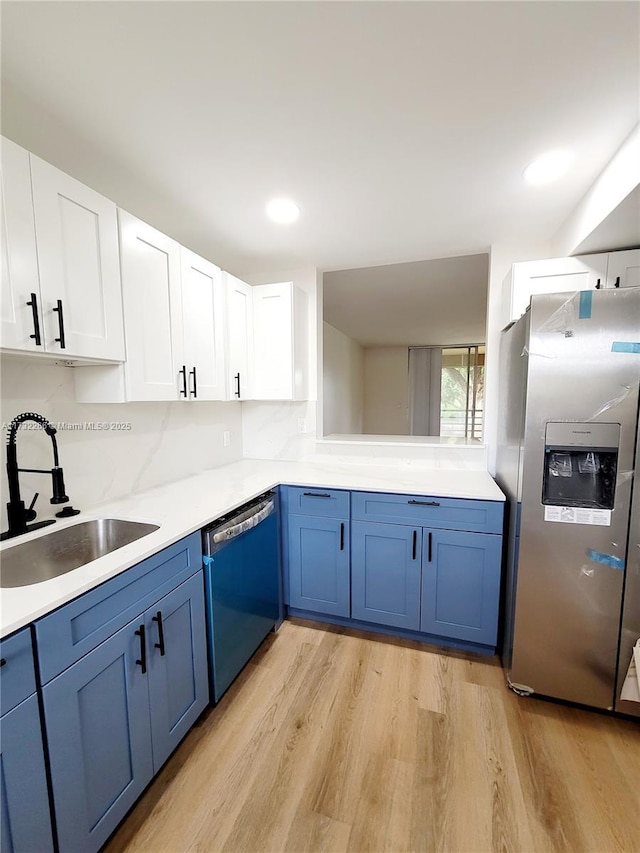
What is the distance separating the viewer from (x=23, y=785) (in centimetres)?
82

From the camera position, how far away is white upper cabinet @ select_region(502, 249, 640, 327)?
169 cm

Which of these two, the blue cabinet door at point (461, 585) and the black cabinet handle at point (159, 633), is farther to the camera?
the blue cabinet door at point (461, 585)

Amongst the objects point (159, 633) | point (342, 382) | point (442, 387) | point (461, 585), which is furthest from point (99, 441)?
point (442, 387)

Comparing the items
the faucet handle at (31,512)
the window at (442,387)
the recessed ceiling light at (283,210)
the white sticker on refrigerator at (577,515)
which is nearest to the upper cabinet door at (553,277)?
the white sticker on refrigerator at (577,515)

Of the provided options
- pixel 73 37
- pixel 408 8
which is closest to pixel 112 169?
pixel 73 37

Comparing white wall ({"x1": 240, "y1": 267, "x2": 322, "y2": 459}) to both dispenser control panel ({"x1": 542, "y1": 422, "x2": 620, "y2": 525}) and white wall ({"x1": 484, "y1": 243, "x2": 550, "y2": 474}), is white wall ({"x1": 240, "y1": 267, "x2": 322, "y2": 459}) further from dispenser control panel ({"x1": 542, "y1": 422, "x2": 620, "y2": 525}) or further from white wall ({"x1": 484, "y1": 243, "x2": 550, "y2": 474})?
dispenser control panel ({"x1": 542, "y1": 422, "x2": 620, "y2": 525})

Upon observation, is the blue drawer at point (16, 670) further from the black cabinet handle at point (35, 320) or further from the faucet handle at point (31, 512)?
the black cabinet handle at point (35, 320)

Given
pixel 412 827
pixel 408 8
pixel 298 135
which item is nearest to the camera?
pixel 408 8

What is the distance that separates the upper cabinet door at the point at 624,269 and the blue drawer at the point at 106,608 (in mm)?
2300

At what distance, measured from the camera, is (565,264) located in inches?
70.7

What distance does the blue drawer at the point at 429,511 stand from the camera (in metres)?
1.79

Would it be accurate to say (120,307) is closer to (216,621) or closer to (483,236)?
(216,621)

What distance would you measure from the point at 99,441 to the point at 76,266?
2.56 feet

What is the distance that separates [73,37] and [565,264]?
2112mm
